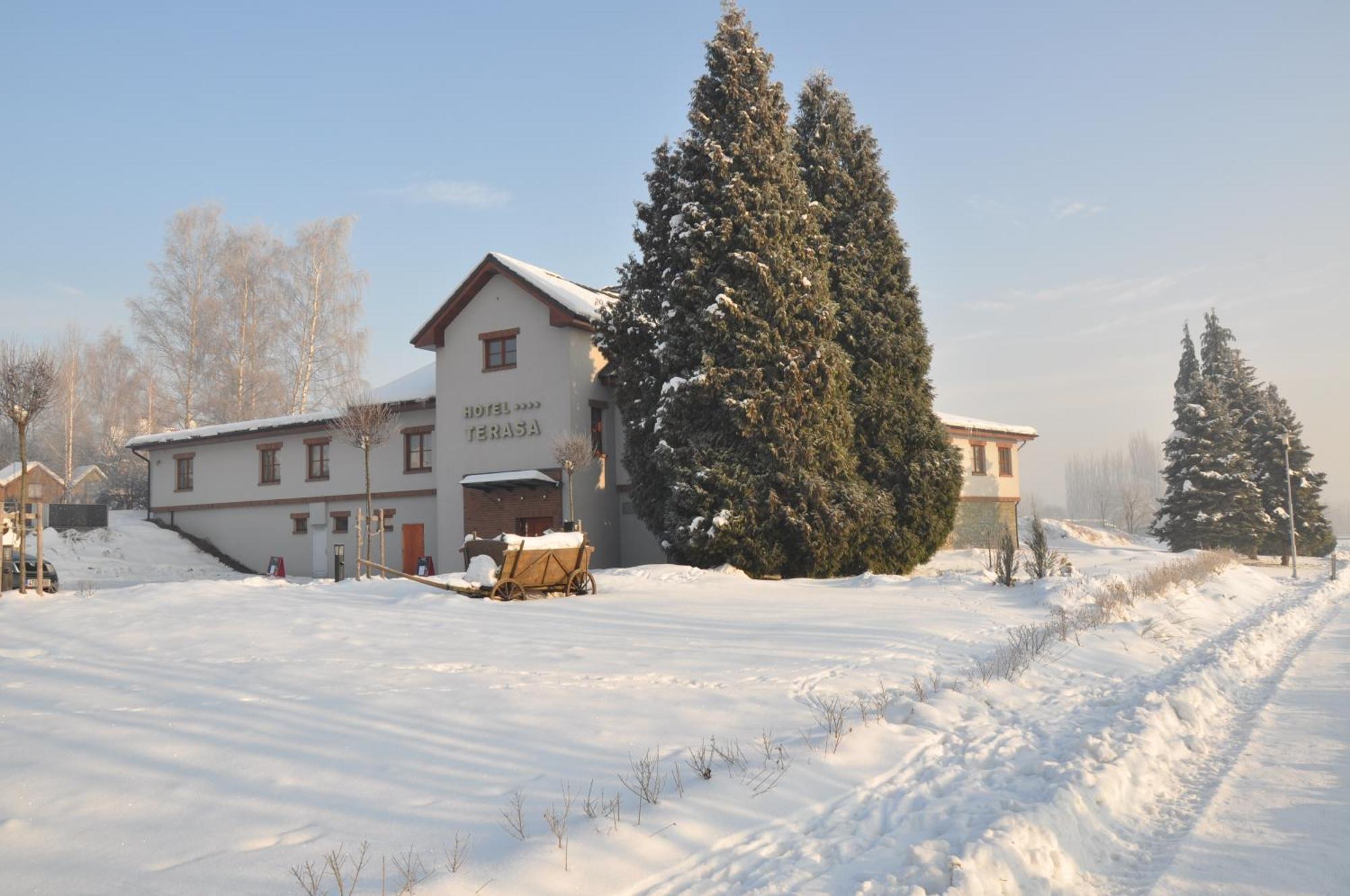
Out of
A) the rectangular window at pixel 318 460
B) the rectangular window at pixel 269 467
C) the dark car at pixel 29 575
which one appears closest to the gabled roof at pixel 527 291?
the rectangular window at pixel 318 460

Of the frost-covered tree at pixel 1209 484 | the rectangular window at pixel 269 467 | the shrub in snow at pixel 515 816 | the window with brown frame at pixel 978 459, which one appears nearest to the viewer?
the shrub in snow at pixel 515 816

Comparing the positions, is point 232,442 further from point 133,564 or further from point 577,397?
point 577,397

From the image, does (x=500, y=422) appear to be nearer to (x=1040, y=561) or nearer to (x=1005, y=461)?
(x=1040, y=561)

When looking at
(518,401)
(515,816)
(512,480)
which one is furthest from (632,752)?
(518,401)

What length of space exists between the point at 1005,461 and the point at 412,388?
24124 mm

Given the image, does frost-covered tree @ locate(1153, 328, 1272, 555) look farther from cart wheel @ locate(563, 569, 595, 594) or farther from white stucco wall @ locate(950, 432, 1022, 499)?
cart wheel @ locate(563, 569, 595, 594)

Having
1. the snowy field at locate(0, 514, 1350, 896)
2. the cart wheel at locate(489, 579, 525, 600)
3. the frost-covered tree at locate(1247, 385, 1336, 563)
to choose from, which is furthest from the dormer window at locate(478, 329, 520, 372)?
the frost-covered tree at locate(1247, 385, 1336, 563)

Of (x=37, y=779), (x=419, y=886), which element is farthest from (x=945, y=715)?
(x=37, y=779)

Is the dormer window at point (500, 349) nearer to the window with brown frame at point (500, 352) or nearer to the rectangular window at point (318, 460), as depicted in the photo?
the window with brown frame at point (500, 352)

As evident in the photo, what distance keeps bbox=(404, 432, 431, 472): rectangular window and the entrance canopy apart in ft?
13.7

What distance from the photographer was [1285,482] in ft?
152

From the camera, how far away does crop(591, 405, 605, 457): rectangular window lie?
91.1 feet

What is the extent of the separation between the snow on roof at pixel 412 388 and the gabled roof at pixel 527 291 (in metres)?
2.04

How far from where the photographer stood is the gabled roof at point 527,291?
27.0 metres
